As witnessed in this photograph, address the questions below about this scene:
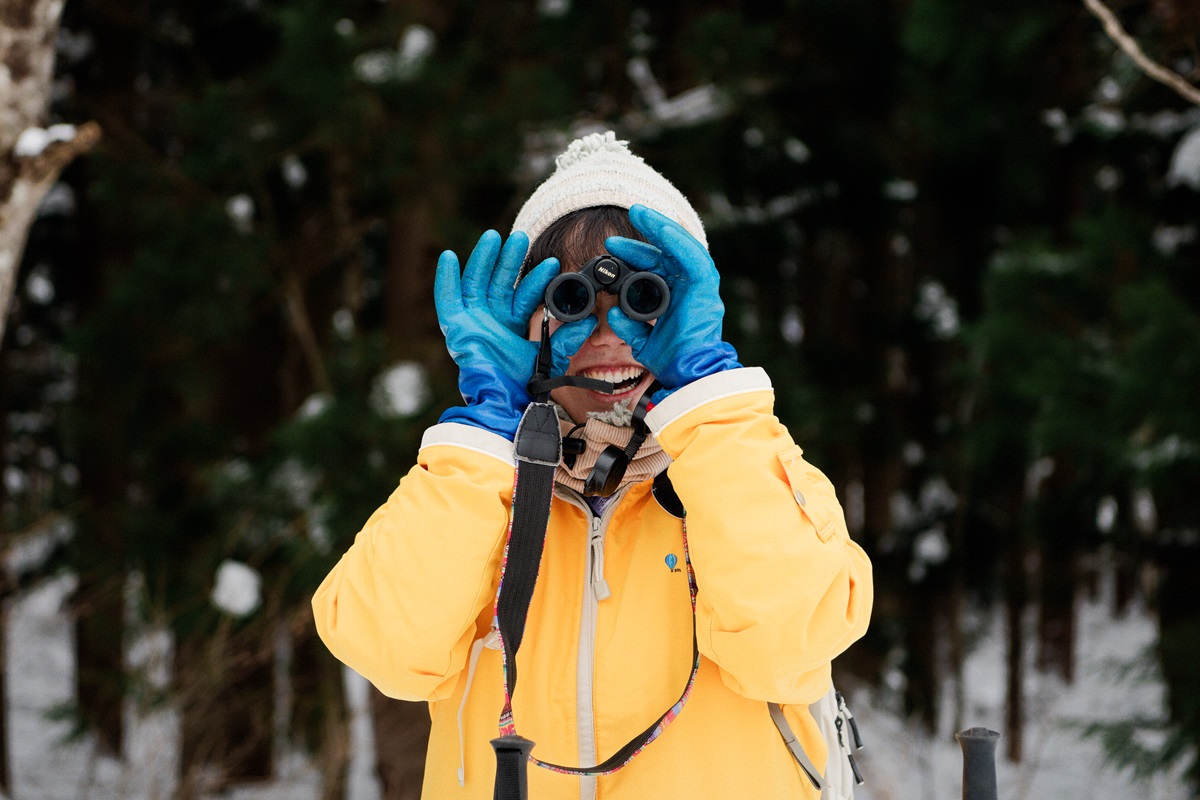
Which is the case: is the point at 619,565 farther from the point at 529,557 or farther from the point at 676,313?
the point at 676,313

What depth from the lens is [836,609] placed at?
52.2 inches

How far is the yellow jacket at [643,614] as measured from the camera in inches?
51.2

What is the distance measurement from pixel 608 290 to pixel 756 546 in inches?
15.3

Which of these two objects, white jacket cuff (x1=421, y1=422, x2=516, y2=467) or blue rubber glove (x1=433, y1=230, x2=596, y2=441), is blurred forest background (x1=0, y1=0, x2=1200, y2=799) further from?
white jacket cuff (x1=421, y1=422, x2=516, y2=467)

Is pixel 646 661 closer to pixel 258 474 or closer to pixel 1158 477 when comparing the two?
pixel 1158 477

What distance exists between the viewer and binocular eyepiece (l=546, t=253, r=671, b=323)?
1.39 m

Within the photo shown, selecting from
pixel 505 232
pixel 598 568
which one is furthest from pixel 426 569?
pixel 505 232

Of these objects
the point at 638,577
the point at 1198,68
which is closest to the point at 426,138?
the point at 1198,68

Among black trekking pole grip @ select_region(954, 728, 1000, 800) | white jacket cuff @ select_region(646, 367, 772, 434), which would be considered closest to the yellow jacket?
white jacket cuff @ select_region(646, 367, 772, 434)

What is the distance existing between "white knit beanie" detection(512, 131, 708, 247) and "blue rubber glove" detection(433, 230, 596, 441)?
112 mm

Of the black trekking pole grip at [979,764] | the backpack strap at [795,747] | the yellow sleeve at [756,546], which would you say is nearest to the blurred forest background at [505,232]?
the yellow sleeve at [756,546]

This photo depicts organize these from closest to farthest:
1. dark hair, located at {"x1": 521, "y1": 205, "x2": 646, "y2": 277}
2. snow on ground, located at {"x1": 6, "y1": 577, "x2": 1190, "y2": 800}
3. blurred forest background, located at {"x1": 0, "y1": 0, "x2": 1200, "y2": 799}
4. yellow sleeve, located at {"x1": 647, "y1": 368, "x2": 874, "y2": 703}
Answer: yellow sleeve, located at {"x1": 647, "y1": 368, "x2": 874, "y2": 703} < dark hair, located at {"x1": 521, "y1": 205, "x2": 646, "y2": 277} < blurred forest background, located at {"x1": 0, "y1": 0, "x2": 1200, "y2": 799} < snow on ground, located at {"x1": 6, "y1": 577, "x2": 1190, "y2": 800}

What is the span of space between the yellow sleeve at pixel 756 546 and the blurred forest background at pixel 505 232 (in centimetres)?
199

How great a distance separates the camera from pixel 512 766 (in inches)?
40.2
